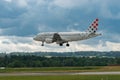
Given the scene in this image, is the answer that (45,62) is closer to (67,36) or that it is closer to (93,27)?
(67,36)

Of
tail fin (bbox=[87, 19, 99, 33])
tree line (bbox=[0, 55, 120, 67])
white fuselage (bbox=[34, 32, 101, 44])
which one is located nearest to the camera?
tail fin (bbox=[87, 19, 99, 33])

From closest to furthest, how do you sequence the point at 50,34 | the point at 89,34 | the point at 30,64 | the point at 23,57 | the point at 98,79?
the point at 98,79
the point at 89,34
the point at 50,34
the point at 30,64
the point at 23,57

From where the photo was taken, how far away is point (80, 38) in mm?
109188

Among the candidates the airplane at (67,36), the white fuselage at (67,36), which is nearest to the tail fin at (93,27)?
the airplane at (67,36)

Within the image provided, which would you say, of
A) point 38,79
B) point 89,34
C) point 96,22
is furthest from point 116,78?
point 96,22

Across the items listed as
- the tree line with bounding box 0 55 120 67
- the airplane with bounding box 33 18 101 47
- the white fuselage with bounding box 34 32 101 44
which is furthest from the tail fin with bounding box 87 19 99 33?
the tree line with bounding box 0 55 120 67

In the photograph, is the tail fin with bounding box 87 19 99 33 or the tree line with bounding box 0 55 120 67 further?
the tree line with bounding box 0 55 120 67

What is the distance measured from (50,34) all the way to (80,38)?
31.4 ft

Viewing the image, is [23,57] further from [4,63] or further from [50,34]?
[50,34]

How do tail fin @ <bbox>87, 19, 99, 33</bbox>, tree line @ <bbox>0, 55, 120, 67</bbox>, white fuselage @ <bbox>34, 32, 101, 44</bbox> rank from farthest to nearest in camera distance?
tree line @ <bbox>0, 55, 120, 67</bbox>, white fuselage @ <bbox>34, 32, 101, 44</bbox>, tail fin @ <bbox>87, 19, 99, 33</bbox>

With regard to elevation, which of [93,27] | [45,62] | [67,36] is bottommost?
[45,62]

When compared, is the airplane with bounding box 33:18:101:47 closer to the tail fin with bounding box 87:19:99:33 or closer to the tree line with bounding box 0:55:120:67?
the tail fin with bounding box 87:19:99:33

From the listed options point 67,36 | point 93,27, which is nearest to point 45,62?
point 67,36

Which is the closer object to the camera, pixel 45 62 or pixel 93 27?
pixel 93 27
